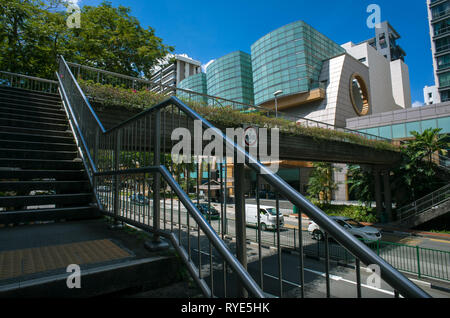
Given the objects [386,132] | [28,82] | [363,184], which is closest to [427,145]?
[363,184]

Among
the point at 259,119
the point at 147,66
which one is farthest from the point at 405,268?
the point at 147,66

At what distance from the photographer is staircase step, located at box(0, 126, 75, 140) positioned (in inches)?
202

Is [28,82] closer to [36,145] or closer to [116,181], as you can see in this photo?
[36,145]

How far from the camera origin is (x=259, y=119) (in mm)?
10953

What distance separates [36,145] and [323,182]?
22787 millimetres

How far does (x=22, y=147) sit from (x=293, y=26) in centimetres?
4624

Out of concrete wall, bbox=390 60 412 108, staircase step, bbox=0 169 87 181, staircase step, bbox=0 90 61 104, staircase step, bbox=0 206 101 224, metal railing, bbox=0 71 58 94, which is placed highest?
concrete wall, bbox=390 60 412 108

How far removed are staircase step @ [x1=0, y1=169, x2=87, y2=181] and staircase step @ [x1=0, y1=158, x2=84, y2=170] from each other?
26 centimetres

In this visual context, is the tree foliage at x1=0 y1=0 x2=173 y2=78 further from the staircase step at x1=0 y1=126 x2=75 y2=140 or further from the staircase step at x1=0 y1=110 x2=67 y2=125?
the staircase step at x1=0 y1=126 x2=75 y2=140

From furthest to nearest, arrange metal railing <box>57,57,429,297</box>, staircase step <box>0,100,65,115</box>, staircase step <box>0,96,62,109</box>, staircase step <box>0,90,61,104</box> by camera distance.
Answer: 1. staircase step <box>0,90,61,104</box>
2. staircase step <box>0,96,62,109</box>
3. staircase step <box>0,100,65,115</box>
4. metal railing <box>57,57,429,297</box>

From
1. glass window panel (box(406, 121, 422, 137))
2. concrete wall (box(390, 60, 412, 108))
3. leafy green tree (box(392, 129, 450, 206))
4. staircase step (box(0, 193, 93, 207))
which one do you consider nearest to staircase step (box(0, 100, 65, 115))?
staircase step (box(0, 193, 93, 207))

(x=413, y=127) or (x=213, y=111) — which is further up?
(x=413, y=127)

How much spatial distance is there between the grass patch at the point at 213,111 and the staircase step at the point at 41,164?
10.4 feet

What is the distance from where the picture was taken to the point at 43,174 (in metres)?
4.35
